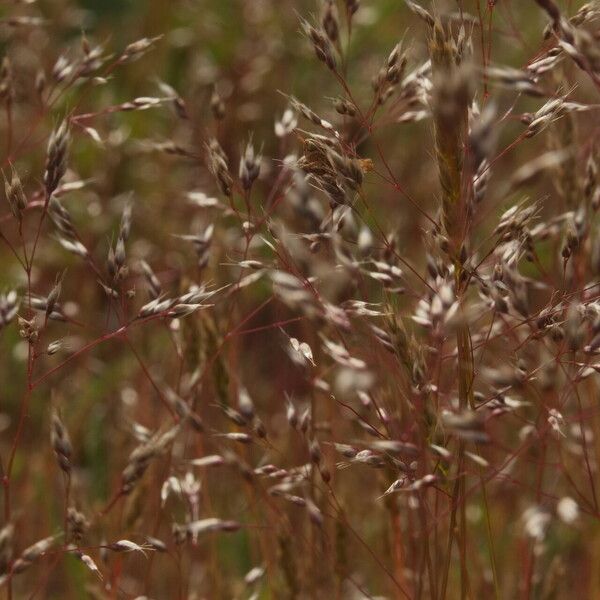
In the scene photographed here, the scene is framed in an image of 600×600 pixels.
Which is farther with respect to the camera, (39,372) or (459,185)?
(39,372)

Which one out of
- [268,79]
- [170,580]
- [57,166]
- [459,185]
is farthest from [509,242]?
[268,79]

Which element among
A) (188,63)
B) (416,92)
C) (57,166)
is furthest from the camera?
(188,63)

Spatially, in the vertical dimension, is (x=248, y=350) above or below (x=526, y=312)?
above

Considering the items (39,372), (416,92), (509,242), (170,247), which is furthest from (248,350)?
(509,242)

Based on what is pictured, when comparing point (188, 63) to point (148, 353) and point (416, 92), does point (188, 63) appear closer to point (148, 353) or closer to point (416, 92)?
point (148, 353)

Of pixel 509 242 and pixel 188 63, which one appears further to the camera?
pixel 188 63

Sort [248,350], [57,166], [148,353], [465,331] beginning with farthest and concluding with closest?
[248,350] < [148,353] < [57,166] < [465,331]

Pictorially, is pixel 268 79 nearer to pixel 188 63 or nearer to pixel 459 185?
pixel 188 63

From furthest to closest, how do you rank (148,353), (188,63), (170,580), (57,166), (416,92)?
(188,63) → (148,353) → (170,580) → (416,92) → (57,166)

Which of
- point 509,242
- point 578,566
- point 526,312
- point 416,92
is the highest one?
point 416,92
